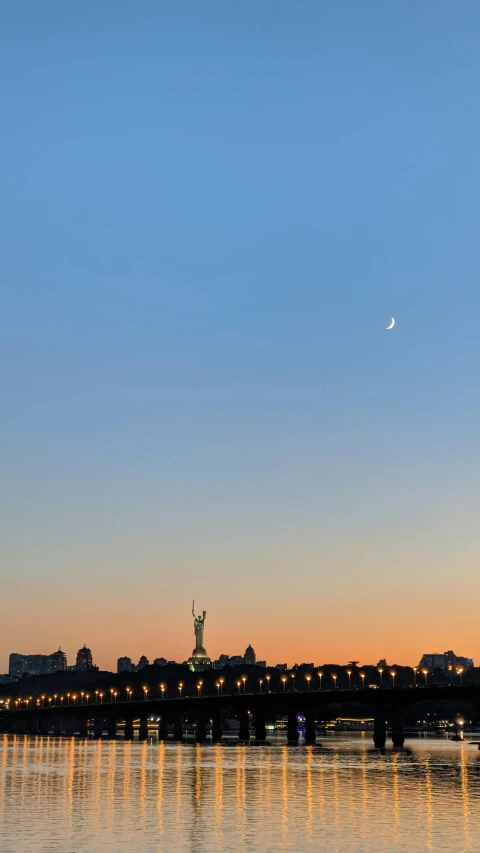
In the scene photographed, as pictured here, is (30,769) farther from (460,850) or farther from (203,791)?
(460,850)

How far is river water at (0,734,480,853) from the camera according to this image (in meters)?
59.4

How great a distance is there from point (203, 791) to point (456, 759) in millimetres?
78297

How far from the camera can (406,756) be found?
168125 mm

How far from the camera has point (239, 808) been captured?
3125 inches

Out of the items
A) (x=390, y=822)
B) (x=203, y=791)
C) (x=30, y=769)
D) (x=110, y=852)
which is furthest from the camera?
(x=30, y=769)

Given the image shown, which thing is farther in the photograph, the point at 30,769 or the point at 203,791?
the point at 30,769

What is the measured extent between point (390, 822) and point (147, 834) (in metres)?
16.8

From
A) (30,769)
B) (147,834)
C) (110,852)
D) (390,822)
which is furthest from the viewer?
(30,769)

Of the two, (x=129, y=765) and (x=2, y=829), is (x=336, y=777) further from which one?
(x=2, y=829)

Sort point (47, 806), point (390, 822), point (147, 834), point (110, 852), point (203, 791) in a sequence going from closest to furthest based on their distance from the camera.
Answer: point (110, 852), point (147, 834), point (390, 822), point (47, 806), point (203, 791)

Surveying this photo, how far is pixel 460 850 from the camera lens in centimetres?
5628

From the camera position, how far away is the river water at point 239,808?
5941cm

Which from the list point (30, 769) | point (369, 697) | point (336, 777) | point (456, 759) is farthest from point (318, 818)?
point (369, 697)

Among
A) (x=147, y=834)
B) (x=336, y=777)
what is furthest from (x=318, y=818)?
(x=336, y=777)
